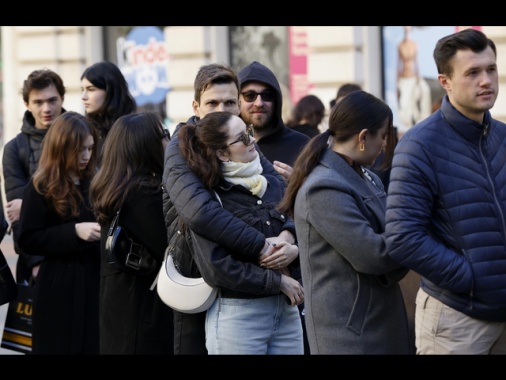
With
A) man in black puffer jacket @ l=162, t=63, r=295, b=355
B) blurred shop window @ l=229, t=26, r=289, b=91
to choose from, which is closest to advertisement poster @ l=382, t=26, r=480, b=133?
blurred shop window @ l=229, t=26, r=289, b=91

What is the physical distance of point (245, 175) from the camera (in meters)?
4.76

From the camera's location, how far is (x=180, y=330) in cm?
493

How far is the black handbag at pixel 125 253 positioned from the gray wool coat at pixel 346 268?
139 cm

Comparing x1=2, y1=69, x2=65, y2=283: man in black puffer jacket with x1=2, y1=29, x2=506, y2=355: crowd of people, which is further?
x1=2, y1=69, x2=65, y2=283: man in black puffer jacket

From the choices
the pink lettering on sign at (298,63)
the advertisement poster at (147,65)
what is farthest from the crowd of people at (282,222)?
the advertisement poster at (147,65)

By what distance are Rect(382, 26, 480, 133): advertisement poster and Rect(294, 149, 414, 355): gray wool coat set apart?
9577 mm

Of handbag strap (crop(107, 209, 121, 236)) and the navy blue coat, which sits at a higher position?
the navy blue coat

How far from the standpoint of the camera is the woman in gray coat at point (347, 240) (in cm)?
403

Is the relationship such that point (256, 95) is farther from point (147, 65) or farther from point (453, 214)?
point (147, 65)

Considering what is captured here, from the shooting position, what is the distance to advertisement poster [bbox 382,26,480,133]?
1370 centimetres

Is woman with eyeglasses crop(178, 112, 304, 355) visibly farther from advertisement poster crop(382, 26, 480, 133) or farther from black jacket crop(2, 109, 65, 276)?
advertisement poster crop(382, 26, 480, 133)

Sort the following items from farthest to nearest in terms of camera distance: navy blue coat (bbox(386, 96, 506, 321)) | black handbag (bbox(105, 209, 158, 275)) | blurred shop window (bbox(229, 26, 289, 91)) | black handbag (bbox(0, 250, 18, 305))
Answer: blurred shop window (bbox(229, 26, 289, 91))
black handbag (bbox(0, 250, 18, 305))
black handbag (bbox(105, 209, 158, 275))
navy blue coat (bbox(386, 96, 506, 321))

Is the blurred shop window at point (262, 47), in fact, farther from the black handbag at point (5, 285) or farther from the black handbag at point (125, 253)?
the black handbag at point (125, 253)
